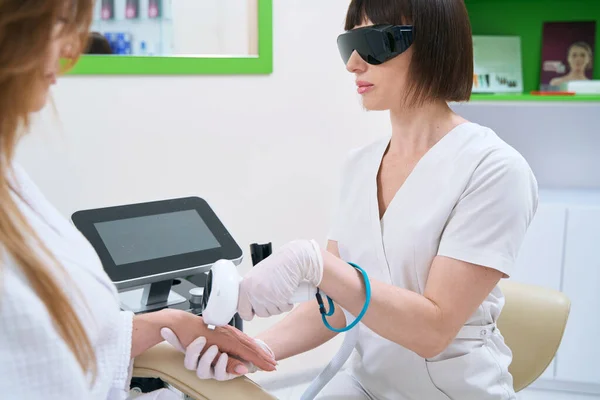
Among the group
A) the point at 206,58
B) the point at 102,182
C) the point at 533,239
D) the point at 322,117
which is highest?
the point at 206,58

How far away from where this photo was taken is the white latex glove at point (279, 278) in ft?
3.65

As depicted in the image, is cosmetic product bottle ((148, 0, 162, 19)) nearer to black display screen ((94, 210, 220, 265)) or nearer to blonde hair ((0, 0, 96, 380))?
black display screen ((94, 210, 220, 265))

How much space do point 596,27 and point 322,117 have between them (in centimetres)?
123

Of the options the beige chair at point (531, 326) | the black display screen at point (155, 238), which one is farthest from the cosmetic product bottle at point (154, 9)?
the beige chair at point (531, 326)

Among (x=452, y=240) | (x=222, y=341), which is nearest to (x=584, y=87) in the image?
(x=452, y=240)

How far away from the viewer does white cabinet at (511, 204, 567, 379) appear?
2.46 metres

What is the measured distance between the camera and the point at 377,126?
8.73 ft

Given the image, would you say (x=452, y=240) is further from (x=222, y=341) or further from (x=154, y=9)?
(x=154, y=9)

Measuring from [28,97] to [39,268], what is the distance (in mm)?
Answer: 213

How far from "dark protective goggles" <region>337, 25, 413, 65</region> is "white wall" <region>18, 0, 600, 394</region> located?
100cm

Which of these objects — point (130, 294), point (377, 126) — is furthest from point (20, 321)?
point (377, 126)

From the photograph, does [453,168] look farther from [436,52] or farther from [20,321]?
[20,321]

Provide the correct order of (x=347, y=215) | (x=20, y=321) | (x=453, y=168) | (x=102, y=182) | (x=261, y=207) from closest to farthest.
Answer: (x=20, y=321) < (x=453, y=168) < (x=347, y=215) < (x=102, y=182) < (x=261, y=207)

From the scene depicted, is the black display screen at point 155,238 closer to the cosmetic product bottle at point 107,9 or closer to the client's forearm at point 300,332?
the client's forearm at point 300,332
